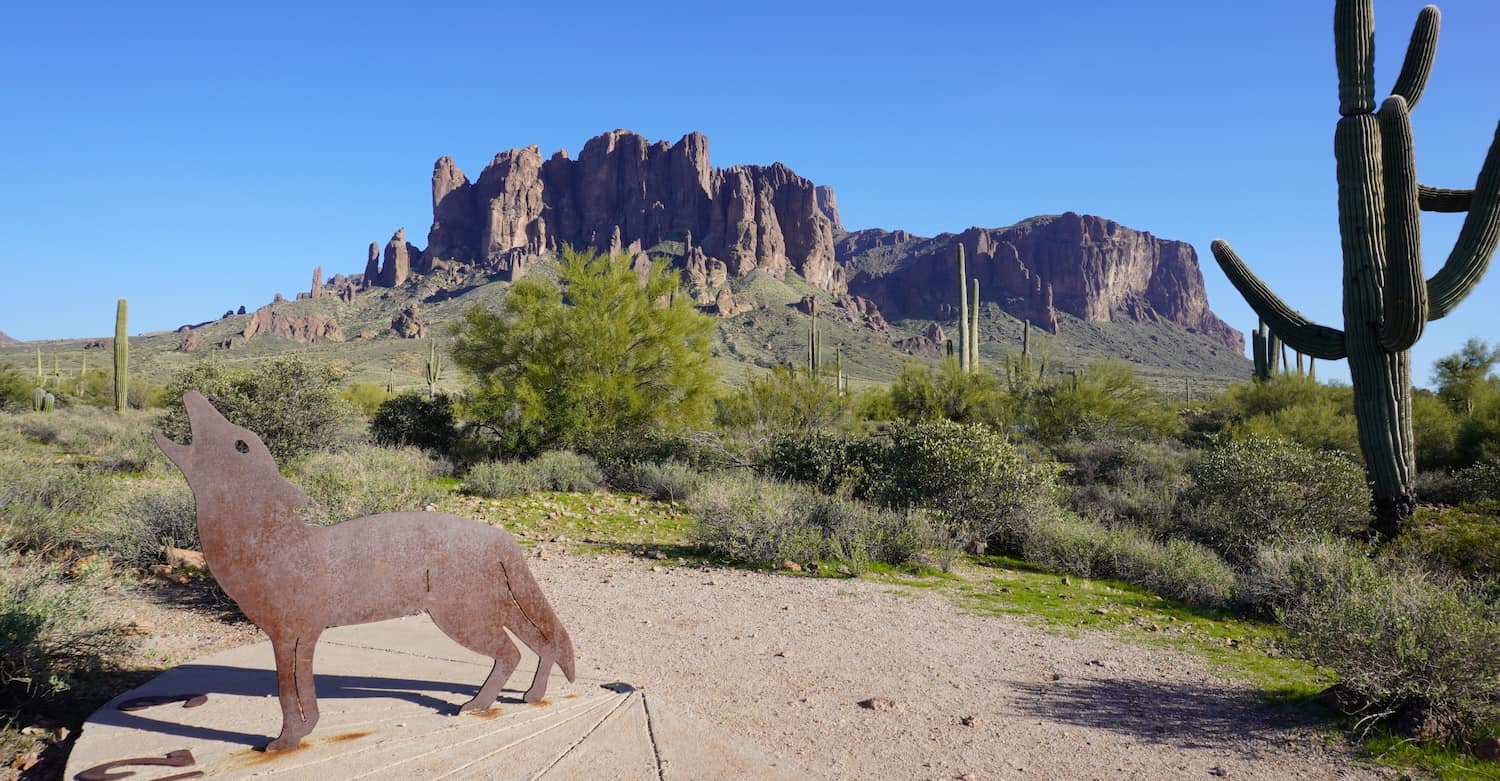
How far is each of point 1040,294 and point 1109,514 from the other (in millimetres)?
119119

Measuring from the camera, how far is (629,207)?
14362 centimetres

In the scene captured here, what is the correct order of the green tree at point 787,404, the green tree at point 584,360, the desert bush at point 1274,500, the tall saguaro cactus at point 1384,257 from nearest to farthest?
the tall saguaro cactus at point 1384,257
the desert bush at point 1274,500
the green tree at point 584,360
the green tree at point 787,404

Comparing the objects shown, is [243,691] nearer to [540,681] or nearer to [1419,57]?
[540,681]

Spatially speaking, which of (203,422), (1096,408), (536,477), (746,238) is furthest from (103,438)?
(746,238)

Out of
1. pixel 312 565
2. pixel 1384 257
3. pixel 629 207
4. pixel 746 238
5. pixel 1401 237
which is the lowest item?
pixel 312 565

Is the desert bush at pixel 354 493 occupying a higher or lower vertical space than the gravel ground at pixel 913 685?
higher

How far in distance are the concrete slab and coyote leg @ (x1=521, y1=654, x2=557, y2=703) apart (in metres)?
0.06

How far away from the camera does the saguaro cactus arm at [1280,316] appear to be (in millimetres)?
12141

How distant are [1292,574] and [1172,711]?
4025mm

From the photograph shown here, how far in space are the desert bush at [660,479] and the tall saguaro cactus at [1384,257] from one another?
1050cm

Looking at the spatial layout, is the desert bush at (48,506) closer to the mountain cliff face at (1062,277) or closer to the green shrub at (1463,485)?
the green shrub at (1463,485)

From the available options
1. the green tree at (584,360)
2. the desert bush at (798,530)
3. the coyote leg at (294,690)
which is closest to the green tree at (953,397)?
the green tree at (584,360)

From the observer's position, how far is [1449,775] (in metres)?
4.28

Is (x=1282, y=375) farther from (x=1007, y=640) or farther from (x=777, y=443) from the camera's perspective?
(x=1007, y=640)
